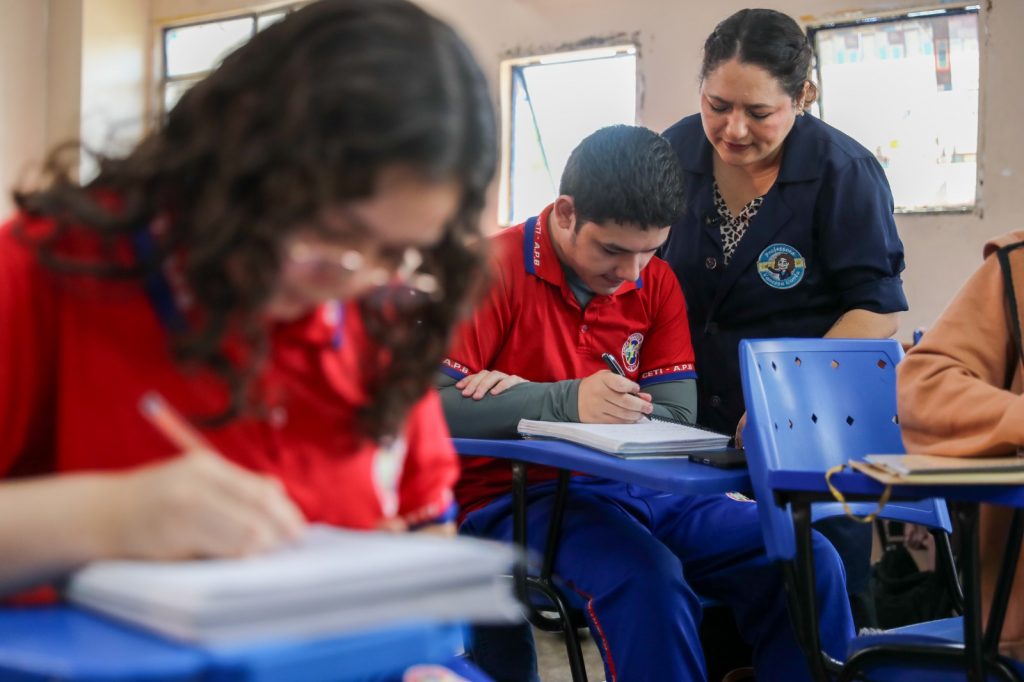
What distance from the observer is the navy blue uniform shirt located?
99.0 inches

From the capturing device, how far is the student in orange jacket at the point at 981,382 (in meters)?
1.63

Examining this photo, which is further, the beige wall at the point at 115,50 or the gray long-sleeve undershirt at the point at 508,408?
the beige wall at the point at 115,50

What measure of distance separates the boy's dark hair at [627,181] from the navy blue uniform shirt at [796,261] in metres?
0.41

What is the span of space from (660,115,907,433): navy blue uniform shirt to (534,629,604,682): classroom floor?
1.03 meters

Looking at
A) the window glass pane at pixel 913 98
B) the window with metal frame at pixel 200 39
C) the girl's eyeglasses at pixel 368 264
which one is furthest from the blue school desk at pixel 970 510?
the window with metal frame at pixel 200 39

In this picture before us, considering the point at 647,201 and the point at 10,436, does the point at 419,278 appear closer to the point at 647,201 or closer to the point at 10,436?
the point at 10,436

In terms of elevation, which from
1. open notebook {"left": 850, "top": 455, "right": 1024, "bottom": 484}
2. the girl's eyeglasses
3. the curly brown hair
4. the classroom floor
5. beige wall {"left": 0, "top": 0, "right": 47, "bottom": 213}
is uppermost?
beige wall {"left": 0, "top": 0, "right": 47, "bottom": 213}

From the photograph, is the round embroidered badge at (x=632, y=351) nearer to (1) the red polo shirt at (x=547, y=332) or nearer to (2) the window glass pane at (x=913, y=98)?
(1) the red polo shirt at (x=547, y=332)

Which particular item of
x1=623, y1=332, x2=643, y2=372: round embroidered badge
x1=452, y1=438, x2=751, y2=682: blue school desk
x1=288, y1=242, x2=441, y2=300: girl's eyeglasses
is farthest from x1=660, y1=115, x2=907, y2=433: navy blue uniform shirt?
x1=288, y1=242, x2=441, y2=300: girl's eyeglasses

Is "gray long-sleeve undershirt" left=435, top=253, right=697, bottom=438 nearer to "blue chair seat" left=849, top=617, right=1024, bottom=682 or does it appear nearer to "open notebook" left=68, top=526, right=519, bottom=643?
→ "blue chair seat" left=849, top=617, right=1024, bottom=682

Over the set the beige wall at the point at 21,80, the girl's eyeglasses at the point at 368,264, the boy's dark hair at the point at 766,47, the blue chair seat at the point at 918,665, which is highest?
the beige wall at the point at 21,80

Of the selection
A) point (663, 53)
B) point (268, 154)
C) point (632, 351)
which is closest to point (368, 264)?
point (268, 154)

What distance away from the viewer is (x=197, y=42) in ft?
22.0

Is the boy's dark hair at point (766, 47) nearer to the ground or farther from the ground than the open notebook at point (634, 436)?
farther from the ground
